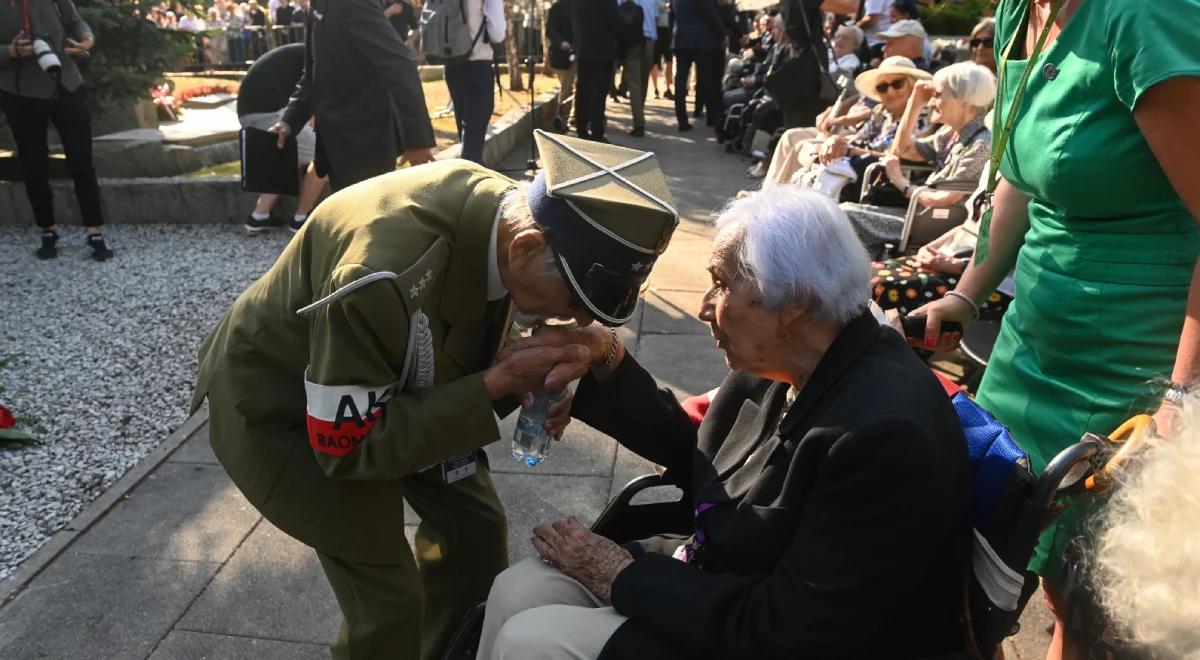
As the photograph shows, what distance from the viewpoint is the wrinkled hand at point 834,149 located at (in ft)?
20.7

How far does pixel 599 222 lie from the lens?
179cm

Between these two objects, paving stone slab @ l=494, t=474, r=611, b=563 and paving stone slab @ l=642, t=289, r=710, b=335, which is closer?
paving stone slab @ l=494, t=474, r=611, b=563

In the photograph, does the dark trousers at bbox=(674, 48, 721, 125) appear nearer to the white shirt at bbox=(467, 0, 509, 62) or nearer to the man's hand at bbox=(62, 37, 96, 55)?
the white shirt at bbox=(467, 0, 509, 62)

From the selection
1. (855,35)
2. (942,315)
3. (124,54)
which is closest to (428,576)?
(942,315)

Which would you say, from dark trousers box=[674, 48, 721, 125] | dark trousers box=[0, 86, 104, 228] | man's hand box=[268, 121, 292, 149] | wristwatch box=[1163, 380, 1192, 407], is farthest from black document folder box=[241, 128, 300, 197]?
wristwatch box=[1163, 380, 1192, 407]

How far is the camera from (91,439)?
4035mm

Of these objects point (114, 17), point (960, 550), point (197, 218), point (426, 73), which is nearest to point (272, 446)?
point (960, 550)

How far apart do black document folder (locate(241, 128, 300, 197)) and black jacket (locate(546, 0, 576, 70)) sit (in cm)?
573

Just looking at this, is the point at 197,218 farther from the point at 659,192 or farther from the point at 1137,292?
the point at 1137,292

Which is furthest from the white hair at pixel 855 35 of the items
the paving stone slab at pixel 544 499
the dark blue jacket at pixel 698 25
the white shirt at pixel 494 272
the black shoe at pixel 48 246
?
the white shirt at pixel 494 272

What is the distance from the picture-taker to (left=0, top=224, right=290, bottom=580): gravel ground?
12.1 feet

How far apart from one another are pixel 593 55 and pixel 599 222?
341 inches

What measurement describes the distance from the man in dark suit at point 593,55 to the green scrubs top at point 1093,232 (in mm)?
8196

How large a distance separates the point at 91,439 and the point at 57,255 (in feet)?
11.2
